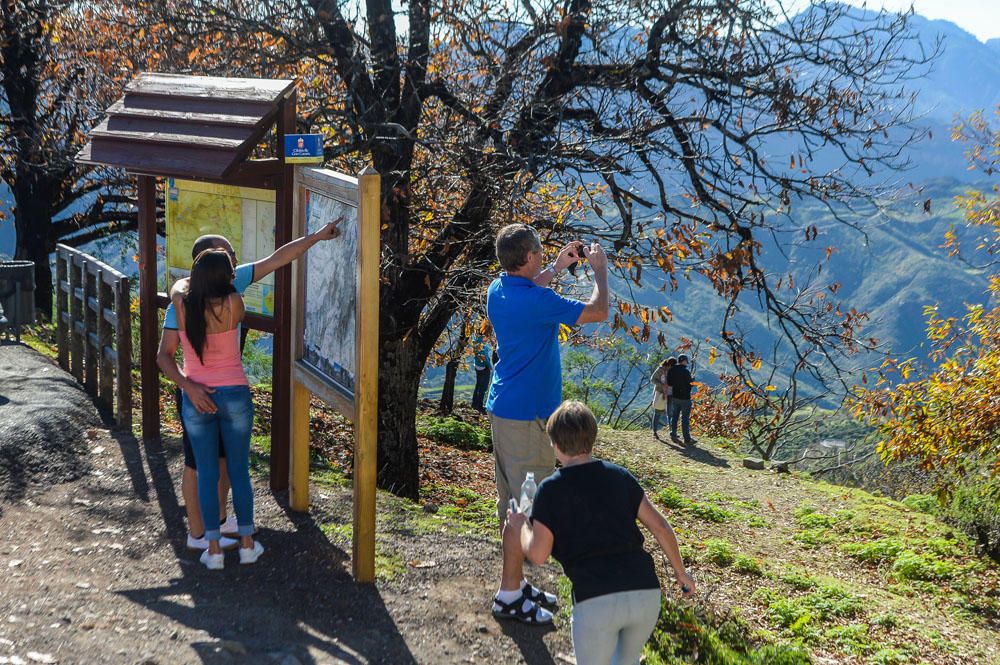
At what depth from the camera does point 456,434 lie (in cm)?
1475

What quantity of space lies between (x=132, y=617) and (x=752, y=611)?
5.31m

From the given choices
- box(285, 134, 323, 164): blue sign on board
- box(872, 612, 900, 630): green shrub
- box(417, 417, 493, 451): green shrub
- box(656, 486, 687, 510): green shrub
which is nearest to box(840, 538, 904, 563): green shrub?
box(656, 486, 687, 510): green shrub

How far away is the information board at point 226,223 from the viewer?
20.6 feet

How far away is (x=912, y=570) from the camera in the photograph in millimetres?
10203

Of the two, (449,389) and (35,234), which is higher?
(35,234)

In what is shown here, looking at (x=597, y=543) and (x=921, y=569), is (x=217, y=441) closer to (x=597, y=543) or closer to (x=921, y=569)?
(x=597, y=543)

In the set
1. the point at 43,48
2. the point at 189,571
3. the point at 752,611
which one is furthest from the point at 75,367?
the point at 43,48

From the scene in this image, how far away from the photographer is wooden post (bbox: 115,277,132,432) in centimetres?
760

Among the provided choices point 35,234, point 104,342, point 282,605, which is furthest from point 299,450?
point 35,234

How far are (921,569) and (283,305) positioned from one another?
779 centimetres

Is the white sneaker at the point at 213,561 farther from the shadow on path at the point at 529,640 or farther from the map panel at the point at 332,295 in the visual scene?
the shadow on path at the point at 529,640

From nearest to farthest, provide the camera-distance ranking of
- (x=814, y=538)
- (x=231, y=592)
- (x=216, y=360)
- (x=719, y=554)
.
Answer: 1. (x=216, y=360)
2. (x=231, y=592)
3. (x=719, y=554)
4. (x=814, y=538)

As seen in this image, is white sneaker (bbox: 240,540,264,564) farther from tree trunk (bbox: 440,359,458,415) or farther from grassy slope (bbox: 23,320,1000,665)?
tree trunk (bbox: 440,359,458,415)

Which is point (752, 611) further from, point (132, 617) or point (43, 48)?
point (43, 48)
